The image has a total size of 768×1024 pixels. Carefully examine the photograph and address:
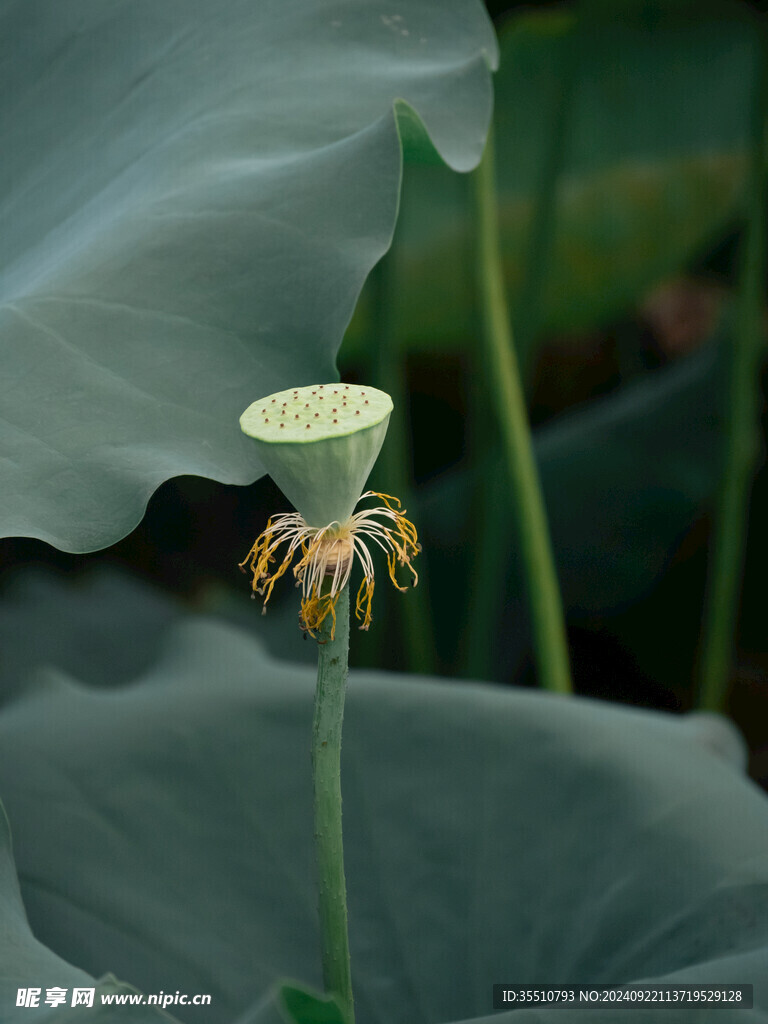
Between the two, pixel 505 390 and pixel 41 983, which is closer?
pixel 41 983

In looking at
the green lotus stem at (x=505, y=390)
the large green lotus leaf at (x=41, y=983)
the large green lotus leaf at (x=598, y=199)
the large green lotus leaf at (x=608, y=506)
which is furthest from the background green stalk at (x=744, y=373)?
the large green lotus leaf at (x=41, y=983)

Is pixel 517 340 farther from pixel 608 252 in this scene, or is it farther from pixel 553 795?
pixel 553 795

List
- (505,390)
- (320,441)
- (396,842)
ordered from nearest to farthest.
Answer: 1. (320,441)
2. (396,842)
3. (505,390)

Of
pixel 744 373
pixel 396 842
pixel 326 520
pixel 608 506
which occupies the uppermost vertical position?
pixel 326 520

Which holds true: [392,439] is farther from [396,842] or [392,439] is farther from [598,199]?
[598,199]

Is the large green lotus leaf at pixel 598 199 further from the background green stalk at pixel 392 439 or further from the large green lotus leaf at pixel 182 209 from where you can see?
the large green lotus leaf at pixel 182 209

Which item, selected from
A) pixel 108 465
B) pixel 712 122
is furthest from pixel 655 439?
pixel 108 465

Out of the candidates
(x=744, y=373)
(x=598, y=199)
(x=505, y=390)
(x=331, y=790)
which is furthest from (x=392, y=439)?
(x=598, y=199)

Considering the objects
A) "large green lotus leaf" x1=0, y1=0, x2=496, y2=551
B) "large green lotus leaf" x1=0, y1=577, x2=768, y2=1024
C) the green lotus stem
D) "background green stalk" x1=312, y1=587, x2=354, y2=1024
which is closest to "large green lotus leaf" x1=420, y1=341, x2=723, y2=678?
the green lotus stem
